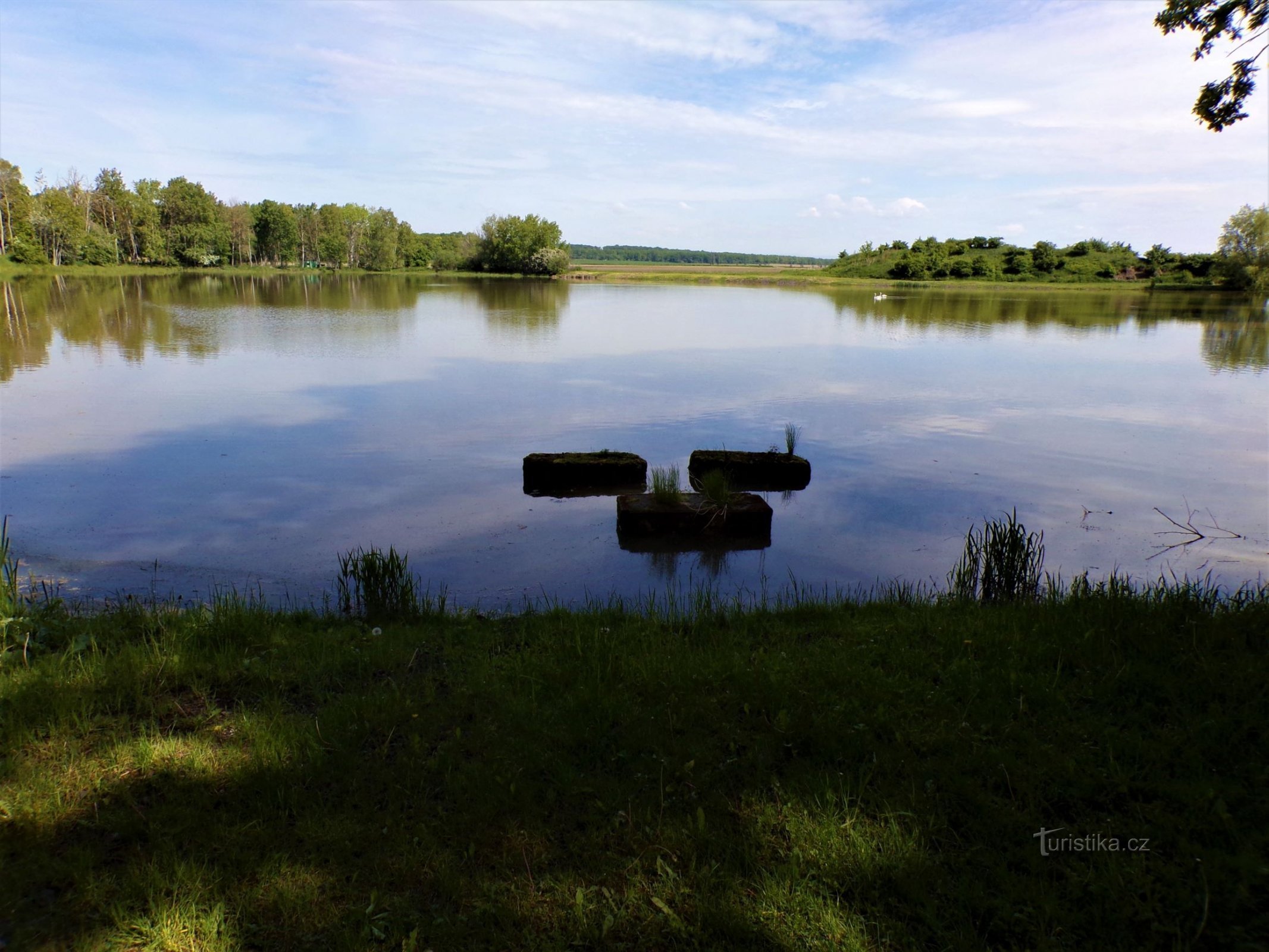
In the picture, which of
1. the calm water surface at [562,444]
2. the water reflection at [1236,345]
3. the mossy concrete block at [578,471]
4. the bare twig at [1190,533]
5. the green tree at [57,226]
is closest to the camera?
the calm water surface at [562,444]

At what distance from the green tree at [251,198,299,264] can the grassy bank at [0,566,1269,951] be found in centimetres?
11261

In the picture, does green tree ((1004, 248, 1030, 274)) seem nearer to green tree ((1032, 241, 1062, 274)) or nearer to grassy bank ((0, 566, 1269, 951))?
green tree ((1032, 241, 1062, 274))

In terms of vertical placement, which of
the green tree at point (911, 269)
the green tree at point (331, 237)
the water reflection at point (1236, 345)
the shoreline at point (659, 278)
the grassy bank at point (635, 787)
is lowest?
the grassy bank at point (635, 787)

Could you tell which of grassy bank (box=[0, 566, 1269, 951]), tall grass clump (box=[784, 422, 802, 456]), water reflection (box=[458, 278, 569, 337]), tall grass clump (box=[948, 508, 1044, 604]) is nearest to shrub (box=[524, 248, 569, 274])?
water reflection (box=[458, 278, 569, 337])

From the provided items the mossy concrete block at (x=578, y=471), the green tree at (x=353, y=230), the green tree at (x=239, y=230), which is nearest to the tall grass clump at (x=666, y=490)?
the mossy concrete block at (x=578, y=471)

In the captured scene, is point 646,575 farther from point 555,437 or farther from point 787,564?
point 555,437

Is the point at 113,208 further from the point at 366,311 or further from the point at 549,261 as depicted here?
the point at 366,311

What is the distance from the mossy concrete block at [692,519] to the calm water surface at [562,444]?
0.28 meters

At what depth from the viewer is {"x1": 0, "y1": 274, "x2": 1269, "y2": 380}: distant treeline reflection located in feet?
73.9

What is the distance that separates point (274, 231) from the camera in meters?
103

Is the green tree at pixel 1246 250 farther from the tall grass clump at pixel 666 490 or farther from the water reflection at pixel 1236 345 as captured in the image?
the tall grass clump at pixel 666 490

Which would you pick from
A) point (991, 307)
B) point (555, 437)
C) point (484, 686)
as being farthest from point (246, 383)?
point (991, 307)

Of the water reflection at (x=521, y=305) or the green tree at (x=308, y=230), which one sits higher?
the green tree at (x=308, y=230)

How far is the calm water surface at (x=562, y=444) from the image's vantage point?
24.3 feet
